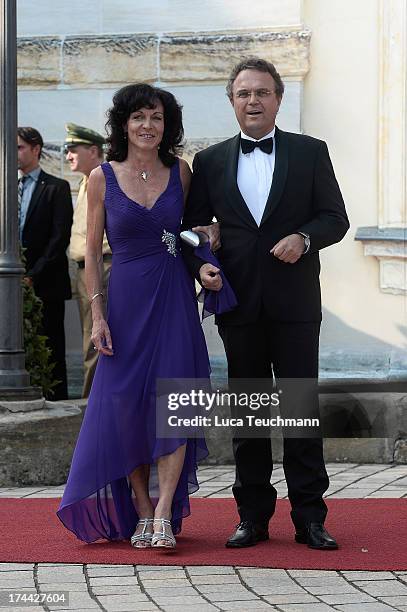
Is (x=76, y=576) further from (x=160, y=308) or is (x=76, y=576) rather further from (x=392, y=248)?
(x=392, y=248)

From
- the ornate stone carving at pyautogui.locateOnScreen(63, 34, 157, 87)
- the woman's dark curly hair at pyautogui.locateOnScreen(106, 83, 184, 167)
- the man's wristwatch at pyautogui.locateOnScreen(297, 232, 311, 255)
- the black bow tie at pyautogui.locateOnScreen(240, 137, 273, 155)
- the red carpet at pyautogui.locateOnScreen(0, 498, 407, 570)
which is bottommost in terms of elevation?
the red carpet at pyautogui.locateOnScreen(0, 498, 407, 570)

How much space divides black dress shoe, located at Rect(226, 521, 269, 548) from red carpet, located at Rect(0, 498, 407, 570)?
0.14 feet

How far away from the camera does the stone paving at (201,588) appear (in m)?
4.80

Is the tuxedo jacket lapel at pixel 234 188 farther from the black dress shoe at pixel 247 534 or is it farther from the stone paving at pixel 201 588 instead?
the stone paving at pixel 201 588

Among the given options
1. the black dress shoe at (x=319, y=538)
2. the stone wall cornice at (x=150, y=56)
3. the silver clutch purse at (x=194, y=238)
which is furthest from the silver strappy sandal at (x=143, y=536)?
the stone wall cornice at (x=150, y=56)

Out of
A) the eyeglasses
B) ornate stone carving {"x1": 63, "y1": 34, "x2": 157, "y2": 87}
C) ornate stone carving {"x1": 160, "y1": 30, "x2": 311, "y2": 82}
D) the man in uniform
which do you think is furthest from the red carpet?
ornate stone carving {"x1": 63, "y1": 34, "x2": 157, "y2": 87}

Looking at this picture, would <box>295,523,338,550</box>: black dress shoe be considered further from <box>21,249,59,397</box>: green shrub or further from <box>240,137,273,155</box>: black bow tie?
<box>21,249,59,397</box>: green shrub

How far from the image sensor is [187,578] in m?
5.21

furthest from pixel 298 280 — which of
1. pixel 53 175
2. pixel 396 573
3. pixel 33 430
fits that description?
pixel 53 175

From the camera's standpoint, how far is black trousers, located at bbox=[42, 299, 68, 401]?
8953 mm

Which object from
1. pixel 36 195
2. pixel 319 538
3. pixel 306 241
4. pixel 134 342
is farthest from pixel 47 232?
pixel 319 538

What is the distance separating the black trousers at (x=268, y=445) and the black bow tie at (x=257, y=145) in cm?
66

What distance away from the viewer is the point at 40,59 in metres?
9.24

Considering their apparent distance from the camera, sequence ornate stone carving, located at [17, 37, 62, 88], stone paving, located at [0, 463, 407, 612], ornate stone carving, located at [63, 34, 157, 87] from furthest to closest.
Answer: ornate stone carving, located at [17, 37, 62, 88] → ornate stone carving, located at [63, 34, 157, 87] → stone paving, located at [0, 463, 407, 612]
